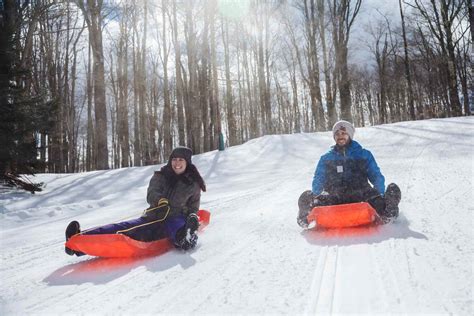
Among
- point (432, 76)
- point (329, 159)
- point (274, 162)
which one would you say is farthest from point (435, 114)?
point (329, 159)

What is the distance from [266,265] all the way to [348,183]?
1.70 metres

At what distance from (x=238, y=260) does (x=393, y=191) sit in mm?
1738

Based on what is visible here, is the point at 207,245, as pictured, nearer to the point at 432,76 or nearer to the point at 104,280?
the point at 104,280

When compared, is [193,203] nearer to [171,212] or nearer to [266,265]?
[171,212]

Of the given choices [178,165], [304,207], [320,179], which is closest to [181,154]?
[178,165]

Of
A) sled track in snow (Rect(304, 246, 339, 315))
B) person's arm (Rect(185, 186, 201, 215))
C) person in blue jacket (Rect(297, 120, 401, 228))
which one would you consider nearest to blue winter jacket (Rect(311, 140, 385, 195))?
person in blue jacket (Rect(297, 120, 401, 228))

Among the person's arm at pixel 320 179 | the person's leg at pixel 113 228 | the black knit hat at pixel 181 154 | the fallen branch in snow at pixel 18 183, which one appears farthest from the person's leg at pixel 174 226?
the fallen branch in snow at pixel 18 183

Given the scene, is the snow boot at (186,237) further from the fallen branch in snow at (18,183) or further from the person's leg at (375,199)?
the fallen branch in snow at (18,183)

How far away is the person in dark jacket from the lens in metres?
3.11

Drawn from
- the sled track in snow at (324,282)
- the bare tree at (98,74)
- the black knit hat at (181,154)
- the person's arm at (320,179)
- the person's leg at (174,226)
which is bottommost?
the sled track in snow at (324,282)

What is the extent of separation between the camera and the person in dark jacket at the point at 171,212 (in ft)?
10.2

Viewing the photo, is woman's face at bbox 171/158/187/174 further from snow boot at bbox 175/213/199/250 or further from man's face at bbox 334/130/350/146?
man's face at bbox 334/130/350/146

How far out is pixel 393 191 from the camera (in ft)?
11.5

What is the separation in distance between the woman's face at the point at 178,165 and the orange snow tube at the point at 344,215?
1.35m
